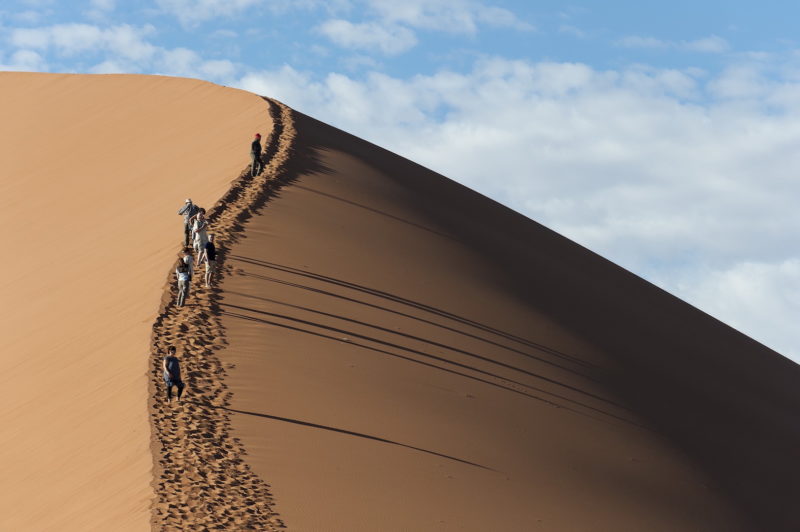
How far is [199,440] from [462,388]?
14.5 feet

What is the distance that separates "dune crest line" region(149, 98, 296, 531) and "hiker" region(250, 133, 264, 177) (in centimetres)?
495

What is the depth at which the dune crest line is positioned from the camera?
12.0m

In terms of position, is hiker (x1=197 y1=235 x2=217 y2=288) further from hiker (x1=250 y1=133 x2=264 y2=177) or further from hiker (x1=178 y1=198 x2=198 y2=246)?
hiker (x1=250 y1=133 x2=264 y2=177)

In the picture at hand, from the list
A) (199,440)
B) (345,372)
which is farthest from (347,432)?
(199,440)

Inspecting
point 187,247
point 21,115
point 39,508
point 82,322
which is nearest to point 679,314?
point 187,247

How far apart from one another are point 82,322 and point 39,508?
553 cm

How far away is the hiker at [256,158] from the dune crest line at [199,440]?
16.2 feet

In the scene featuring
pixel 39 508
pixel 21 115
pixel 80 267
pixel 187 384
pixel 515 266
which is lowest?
pixel 39 508

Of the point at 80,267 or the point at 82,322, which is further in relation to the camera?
the point at 80,267

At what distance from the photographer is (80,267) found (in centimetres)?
2123

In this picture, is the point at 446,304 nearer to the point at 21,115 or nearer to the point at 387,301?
the point at 387,301

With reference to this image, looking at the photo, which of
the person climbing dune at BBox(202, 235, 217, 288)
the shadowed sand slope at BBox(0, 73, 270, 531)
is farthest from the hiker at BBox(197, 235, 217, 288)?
the shadowed sand slope at BBox(0, 73, 270, 531)

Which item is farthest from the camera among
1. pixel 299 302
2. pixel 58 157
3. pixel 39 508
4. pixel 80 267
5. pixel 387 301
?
pixel 58 157

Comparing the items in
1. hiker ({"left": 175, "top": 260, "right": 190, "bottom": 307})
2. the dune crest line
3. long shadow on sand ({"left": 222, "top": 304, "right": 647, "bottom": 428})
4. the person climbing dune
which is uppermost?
the person climbing dune
